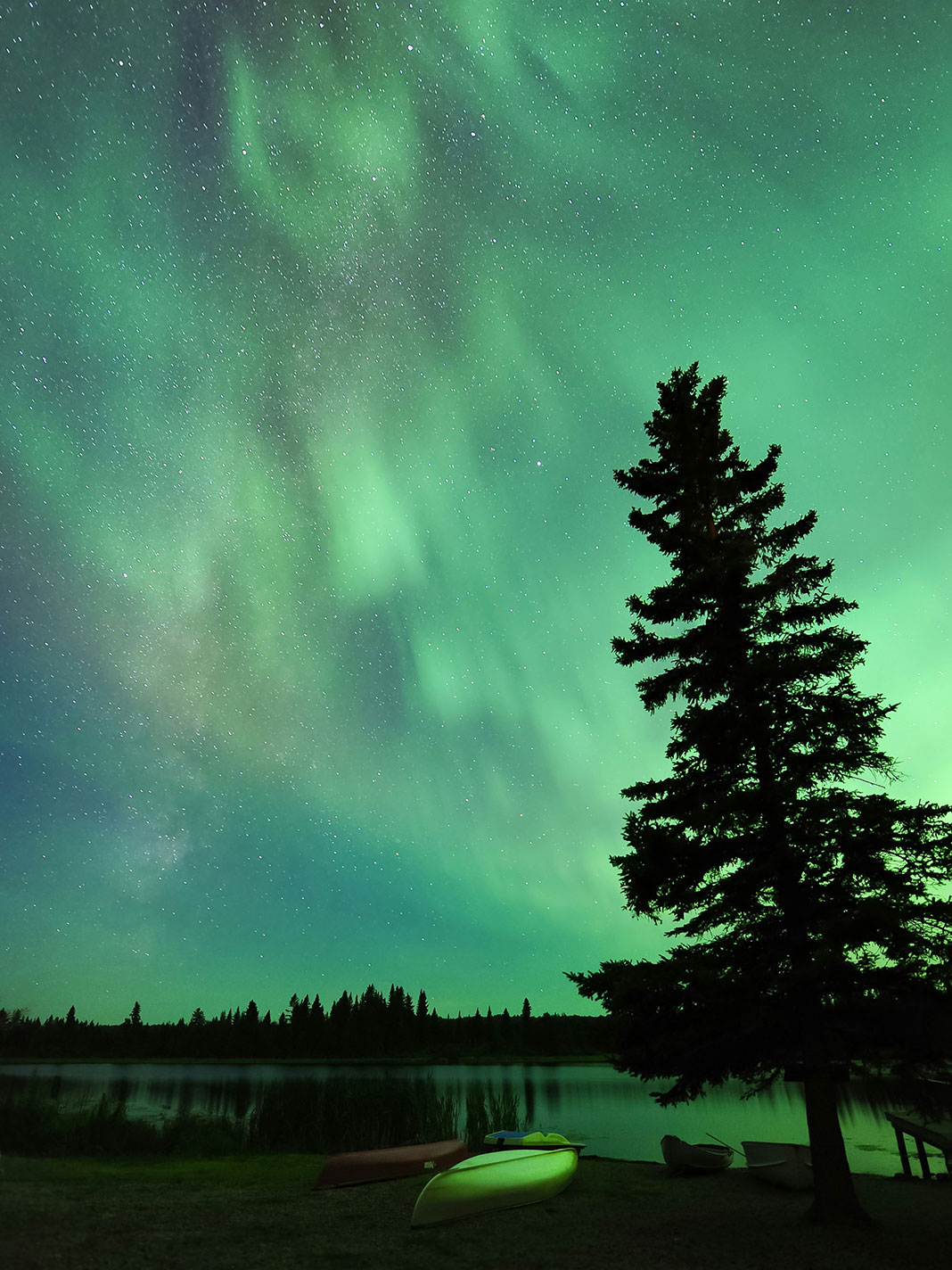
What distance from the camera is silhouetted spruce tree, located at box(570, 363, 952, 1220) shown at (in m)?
11.1

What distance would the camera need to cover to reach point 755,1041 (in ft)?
38.2

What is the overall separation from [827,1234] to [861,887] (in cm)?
506

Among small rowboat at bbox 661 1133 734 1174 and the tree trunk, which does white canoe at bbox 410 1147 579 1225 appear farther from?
the tree trunk

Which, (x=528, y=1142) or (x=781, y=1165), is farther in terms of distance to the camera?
(x=528, y=1142)

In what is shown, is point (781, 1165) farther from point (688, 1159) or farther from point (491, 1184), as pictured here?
point (491, 1184)

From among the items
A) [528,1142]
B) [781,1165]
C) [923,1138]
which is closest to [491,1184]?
[528,1142]

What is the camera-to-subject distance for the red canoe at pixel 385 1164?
696 inches

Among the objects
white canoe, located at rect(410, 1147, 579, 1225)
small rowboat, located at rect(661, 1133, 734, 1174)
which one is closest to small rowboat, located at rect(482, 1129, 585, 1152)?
white canoe, located at rect(410, 1147, 579, 1225)

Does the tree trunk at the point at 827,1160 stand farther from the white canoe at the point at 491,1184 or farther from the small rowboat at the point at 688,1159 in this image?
the small rowboat at the point at 688,1159

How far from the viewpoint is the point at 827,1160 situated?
38.7ft

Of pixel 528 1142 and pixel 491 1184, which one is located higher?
pixel 491 1184

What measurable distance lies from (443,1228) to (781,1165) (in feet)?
27.7

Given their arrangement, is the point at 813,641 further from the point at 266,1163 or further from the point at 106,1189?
the point at 266,1163

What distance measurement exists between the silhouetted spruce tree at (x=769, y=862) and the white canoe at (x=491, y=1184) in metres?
4.86
